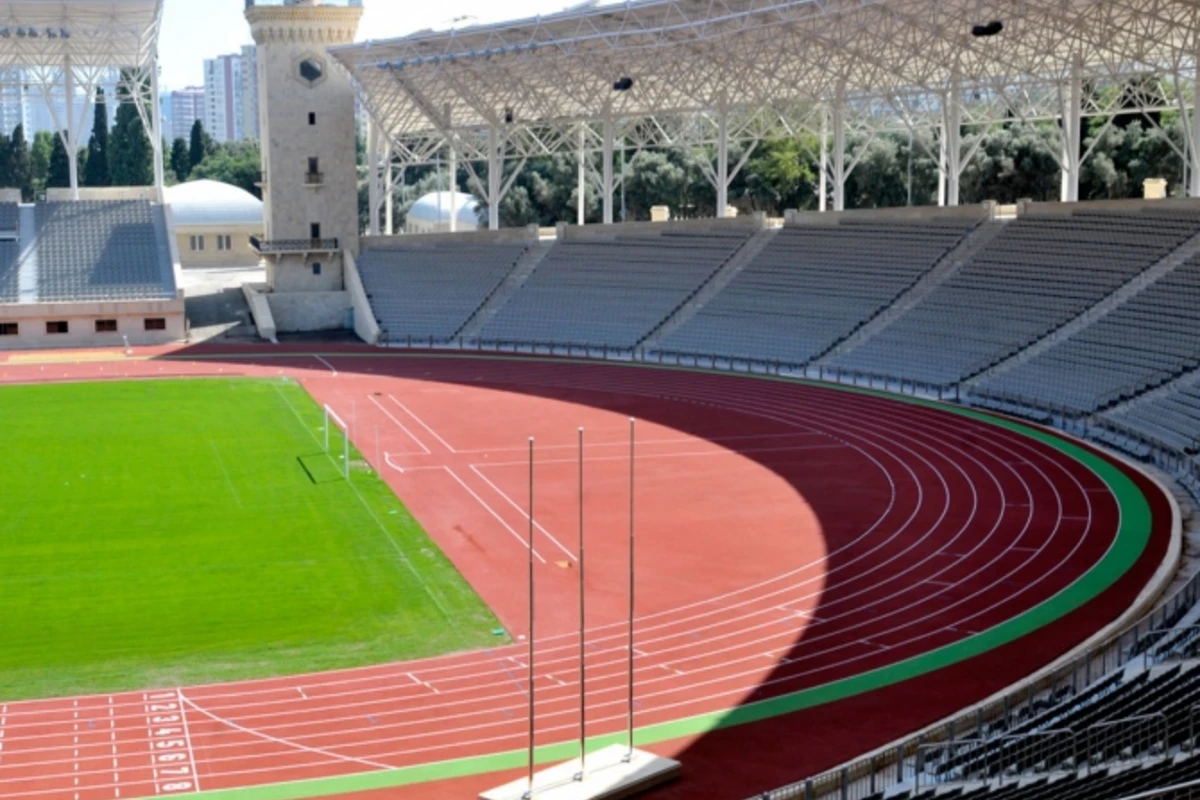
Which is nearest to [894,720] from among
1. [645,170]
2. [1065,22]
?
[1065,22]

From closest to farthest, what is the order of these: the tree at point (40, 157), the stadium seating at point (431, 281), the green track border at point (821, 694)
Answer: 1. the green track border at point (821, 694)
2. the stadium seating at point (431, 281)
3. the tree at point (40, 157)

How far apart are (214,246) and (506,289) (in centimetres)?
3068

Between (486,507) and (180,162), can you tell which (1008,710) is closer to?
(486,507)

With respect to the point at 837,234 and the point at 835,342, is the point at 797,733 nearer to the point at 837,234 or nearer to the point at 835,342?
the point at 835,342

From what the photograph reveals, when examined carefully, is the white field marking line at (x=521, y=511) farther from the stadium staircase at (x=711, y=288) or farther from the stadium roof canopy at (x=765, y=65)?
the stadium staircase at (x=711, y=288)

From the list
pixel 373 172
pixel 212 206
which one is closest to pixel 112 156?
pixel 212 206

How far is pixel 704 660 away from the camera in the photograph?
2008cm

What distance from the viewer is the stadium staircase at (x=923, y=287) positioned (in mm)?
47500

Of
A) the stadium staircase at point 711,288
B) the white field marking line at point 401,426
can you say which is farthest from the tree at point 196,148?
the white field marking line at point 401,426

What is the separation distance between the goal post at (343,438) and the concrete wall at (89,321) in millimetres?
18087

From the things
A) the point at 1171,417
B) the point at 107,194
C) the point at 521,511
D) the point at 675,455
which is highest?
the point at 107,194

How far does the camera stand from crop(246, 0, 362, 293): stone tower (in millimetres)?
62156

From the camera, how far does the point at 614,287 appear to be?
5731cm

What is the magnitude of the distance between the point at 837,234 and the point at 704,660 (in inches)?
1421
